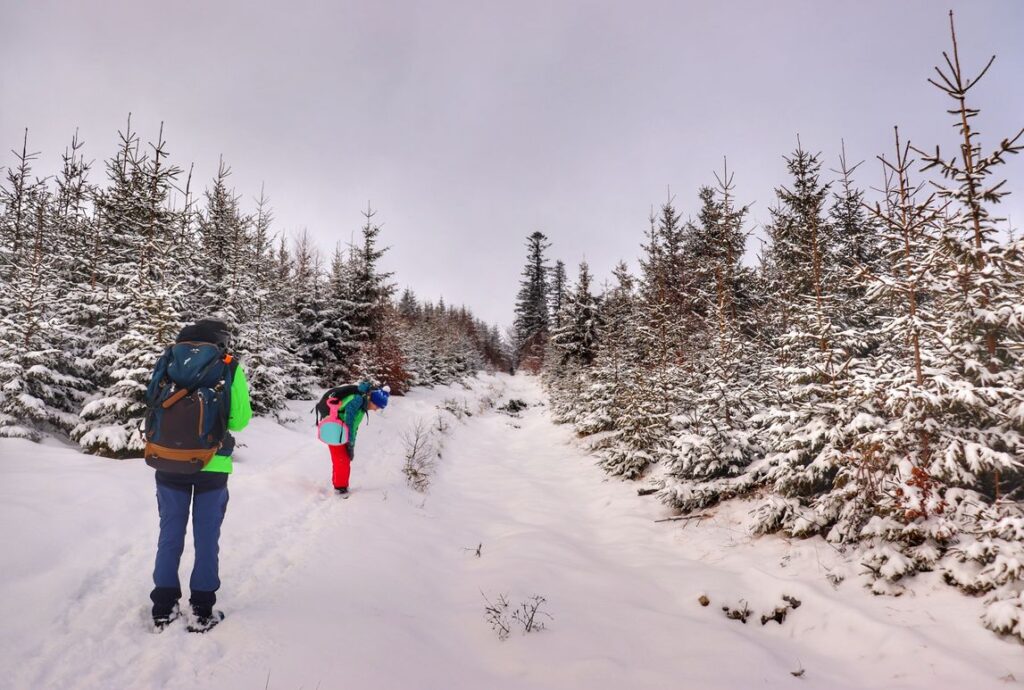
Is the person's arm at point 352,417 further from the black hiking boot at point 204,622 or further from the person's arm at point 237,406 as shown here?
the black hiking boot at point 204,622

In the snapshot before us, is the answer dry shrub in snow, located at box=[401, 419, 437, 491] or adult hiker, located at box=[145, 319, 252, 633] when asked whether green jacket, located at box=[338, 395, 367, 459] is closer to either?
dry shrub in snow, located at box=[401, 419, 437, 491]

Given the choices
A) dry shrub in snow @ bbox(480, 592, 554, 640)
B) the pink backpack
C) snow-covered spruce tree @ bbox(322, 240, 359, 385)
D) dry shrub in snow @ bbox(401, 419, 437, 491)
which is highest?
snow-covered spruce tree @ bbox(322, 240, 359, 385)

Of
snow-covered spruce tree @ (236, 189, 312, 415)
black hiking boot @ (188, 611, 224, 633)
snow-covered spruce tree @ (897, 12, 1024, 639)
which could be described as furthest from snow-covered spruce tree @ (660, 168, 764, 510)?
snow-covered spruce tree @ (236, 189, 312, 415)

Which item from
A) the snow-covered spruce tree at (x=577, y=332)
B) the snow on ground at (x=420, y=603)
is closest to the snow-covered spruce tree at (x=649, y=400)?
the snow on ground at (x=420, y=603)

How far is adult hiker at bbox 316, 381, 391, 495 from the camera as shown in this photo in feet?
24.9

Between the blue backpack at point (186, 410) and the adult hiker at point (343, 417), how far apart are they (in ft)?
12.6

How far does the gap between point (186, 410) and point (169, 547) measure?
1.10 metres

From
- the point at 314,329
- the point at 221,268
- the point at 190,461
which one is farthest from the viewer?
the point at 314,329

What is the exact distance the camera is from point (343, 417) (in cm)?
762

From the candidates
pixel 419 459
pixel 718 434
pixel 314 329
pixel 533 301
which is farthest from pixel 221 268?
pixel 533 301

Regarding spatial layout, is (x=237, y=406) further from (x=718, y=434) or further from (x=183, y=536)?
(x=718, y=434)

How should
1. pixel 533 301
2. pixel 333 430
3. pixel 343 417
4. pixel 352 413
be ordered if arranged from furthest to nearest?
1. pixel 533 301
2. pixel 352 413
3. pixel 343 417
4. pixel 333 430

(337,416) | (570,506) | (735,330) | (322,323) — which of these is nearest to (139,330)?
(337,416)

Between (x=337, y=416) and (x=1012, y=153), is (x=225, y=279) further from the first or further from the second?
(x=1012, y=153)
